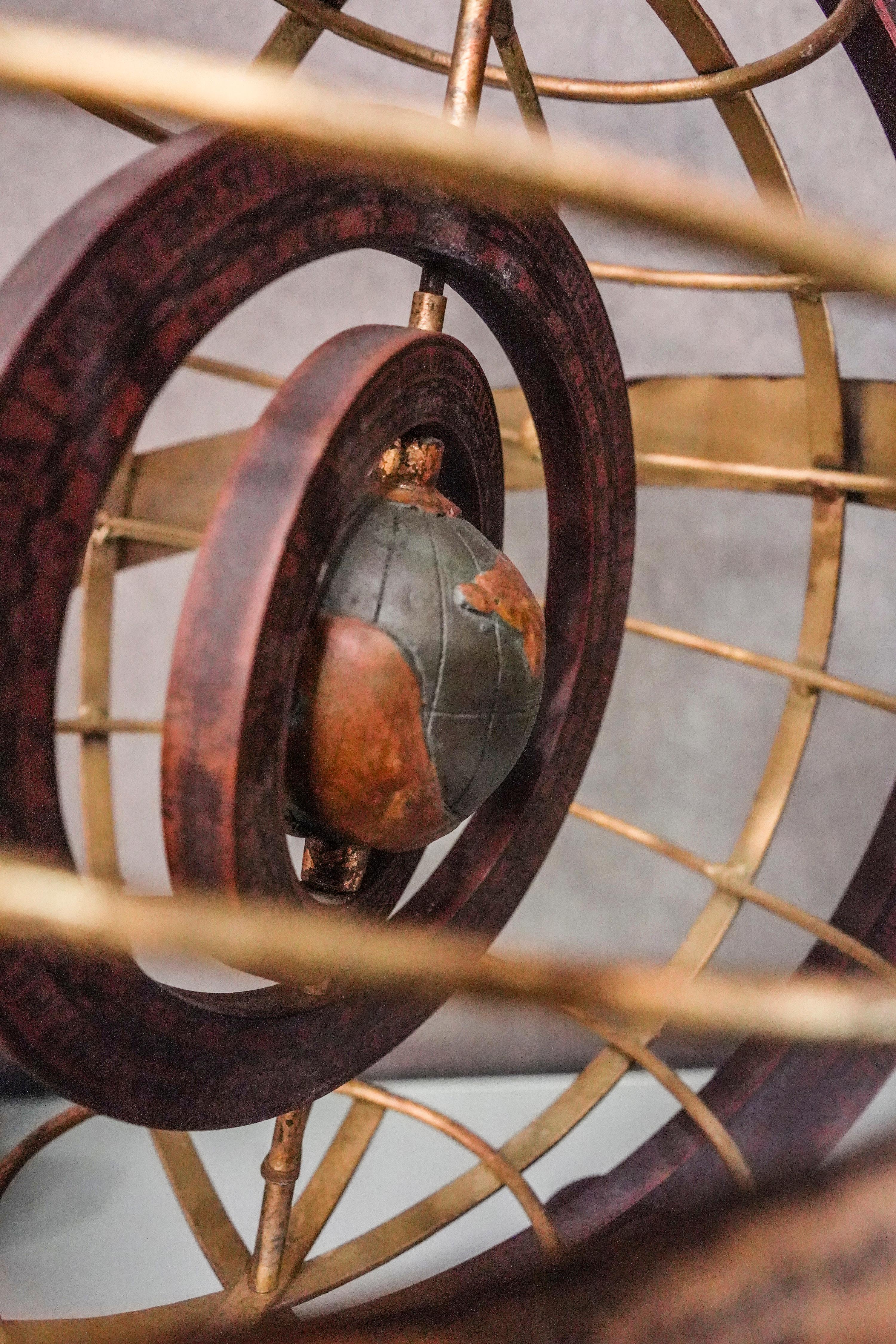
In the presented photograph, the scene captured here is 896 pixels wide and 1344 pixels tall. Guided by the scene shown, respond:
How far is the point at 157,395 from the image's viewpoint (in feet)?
1.93

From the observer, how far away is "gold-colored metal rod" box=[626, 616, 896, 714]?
3.56 feet

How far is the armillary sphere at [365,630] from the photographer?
1.89 ft

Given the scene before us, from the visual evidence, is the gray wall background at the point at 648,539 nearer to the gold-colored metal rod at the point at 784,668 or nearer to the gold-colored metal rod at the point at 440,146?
the gold-colored metal rod at the point at 784,668

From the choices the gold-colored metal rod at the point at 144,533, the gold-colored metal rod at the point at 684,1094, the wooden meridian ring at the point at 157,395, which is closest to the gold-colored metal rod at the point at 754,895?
the gold-colored metal rod at the point at 684,1094

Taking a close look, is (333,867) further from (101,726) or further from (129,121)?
(129,121)

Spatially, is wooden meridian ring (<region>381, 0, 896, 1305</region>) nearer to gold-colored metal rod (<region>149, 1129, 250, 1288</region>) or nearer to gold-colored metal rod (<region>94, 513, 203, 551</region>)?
gold-colored metal rod (<region>149, 1129, 250, 1288</region>)

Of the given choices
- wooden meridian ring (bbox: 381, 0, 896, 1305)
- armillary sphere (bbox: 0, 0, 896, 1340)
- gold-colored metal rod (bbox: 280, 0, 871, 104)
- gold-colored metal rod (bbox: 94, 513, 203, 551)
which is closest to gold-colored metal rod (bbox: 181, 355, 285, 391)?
armillary sphere (bbox: 0, 0, 896, 1340)

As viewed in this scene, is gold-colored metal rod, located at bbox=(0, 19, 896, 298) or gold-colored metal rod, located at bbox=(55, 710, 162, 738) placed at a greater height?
gold-colored metal rod, located at bbox=(0, 19, 896, 298)

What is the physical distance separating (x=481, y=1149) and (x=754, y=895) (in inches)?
16.6

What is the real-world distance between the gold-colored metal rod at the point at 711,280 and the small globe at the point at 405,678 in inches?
15.7

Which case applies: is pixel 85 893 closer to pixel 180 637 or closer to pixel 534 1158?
pixel 180 637

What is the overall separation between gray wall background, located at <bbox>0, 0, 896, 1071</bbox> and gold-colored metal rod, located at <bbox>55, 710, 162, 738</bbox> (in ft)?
1.43

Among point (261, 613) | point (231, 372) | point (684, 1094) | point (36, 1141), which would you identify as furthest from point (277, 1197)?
point (231, 372)

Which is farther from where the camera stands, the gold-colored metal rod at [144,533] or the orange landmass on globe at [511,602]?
the gold-colored metal rod at [144,533]
